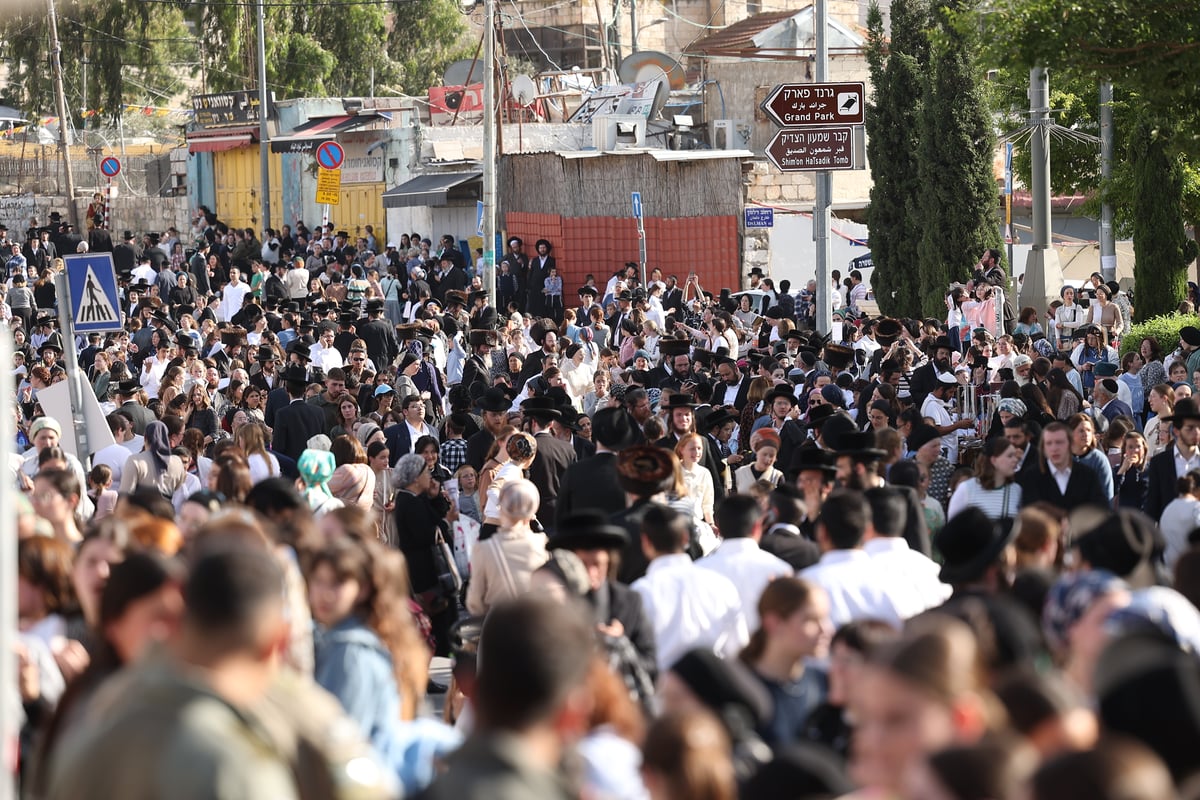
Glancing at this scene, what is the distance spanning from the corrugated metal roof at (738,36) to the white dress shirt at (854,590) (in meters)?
29.4

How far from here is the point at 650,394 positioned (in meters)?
15.3

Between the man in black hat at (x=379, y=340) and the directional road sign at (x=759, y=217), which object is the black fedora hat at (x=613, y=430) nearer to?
the man in black hat at (x=379, y=340)

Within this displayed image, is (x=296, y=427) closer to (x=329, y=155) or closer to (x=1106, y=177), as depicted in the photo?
(x=1106, y=177)

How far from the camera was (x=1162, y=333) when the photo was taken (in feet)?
68.0

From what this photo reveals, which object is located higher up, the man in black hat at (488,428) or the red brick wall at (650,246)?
the red brick wall at (650,246)

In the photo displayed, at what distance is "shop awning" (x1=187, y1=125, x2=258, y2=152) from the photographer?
45500 mm

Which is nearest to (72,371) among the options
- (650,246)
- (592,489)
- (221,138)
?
(592,489)

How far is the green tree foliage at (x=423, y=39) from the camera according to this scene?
212ft

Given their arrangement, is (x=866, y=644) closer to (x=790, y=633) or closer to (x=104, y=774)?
(x=790, y=633)

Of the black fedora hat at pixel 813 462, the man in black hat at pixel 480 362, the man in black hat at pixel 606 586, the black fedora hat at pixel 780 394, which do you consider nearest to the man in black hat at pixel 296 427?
the man in black hat at pixel 480 362

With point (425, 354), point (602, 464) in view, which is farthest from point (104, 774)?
point (425, 354)

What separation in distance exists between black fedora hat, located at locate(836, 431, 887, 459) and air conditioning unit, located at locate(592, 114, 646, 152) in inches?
1165

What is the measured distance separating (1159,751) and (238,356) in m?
15.5

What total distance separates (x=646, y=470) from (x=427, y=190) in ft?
90.6
